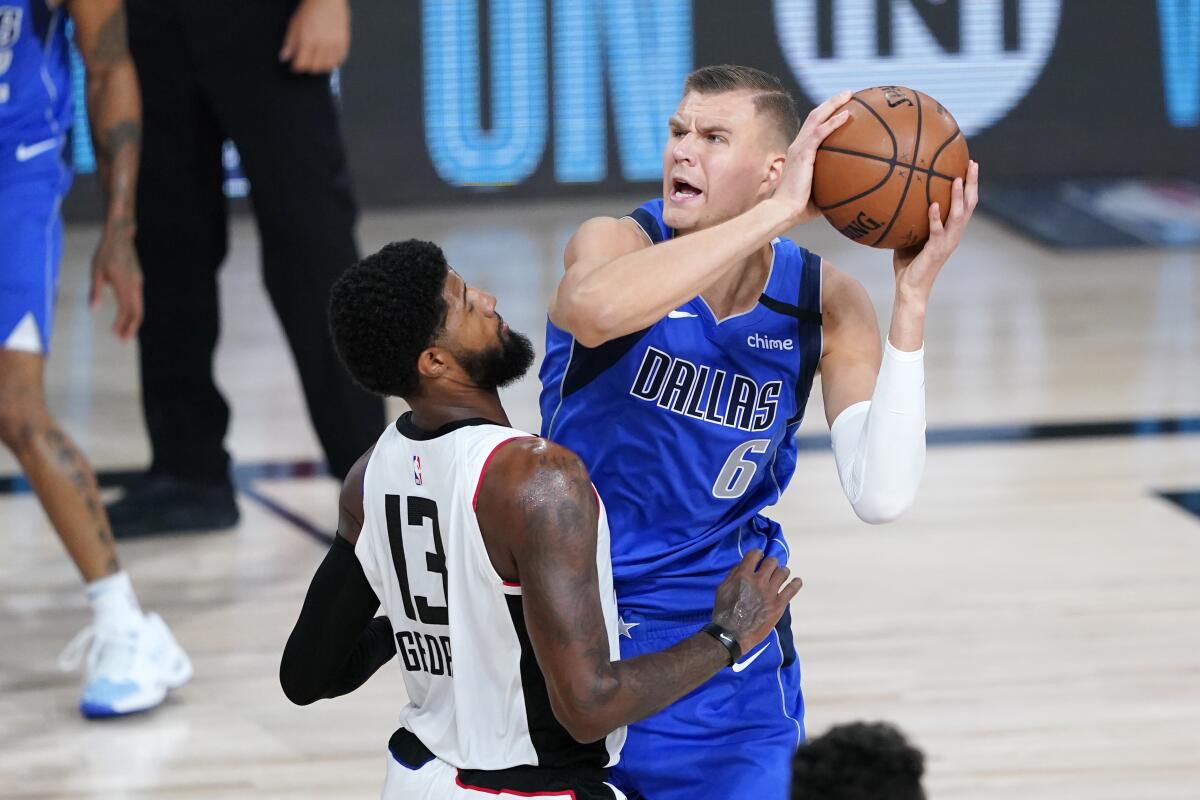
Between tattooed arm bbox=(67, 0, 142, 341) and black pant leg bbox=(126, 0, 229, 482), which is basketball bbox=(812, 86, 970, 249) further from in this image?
black pant leg bbox=(126, 0, 229, 482)

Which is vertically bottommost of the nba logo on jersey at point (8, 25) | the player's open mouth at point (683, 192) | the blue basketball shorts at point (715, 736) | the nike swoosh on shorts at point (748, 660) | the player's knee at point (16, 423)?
the blue basketball shorts at point (715, 736)

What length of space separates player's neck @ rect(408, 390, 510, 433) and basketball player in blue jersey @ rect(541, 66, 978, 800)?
0.78 ft

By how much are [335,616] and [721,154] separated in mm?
868

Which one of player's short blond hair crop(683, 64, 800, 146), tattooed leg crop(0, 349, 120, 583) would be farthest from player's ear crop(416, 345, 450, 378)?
tattooed leg crop(0, 349, 120, 583)

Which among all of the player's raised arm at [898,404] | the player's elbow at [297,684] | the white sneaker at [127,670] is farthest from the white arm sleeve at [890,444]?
the white sneaker at [127,670]

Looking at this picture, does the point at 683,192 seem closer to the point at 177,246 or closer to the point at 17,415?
the point at 17,415

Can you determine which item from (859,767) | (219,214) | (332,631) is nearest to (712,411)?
(332,631)

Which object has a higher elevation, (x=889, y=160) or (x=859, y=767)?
(x=889, y=160)

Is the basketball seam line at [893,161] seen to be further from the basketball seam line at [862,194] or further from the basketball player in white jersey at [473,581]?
the basketball player in white jersey at [473,581]

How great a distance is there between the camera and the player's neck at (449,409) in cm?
240

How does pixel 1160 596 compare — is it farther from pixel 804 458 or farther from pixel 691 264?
pixel 691 264

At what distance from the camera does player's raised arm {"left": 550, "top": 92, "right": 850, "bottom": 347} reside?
8.05 ft

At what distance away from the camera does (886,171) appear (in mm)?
2518

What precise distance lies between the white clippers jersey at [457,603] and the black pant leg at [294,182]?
2.71 meters
